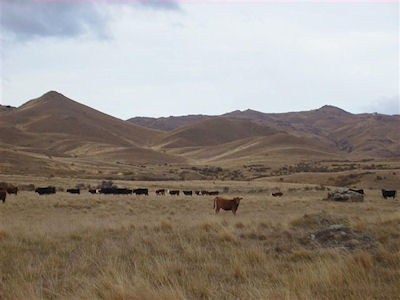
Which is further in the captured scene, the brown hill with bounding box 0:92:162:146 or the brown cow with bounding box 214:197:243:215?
the brown hill with bounding box 0:92:162:146

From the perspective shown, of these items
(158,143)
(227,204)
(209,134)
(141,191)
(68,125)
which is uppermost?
(68,125)

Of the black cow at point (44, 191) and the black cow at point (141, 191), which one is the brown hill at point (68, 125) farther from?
the black cow at point (44, 191)

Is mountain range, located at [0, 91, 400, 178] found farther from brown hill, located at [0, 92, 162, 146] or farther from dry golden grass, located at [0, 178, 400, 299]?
dry golden grass, located at [0, 178, 400, 299]

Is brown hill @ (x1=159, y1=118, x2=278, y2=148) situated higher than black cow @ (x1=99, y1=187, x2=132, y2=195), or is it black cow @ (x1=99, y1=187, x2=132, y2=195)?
brown hill @ (x1=159, y1=118, x2=278, y2=148)

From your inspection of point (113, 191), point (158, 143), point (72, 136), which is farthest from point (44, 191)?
point (158, 143)

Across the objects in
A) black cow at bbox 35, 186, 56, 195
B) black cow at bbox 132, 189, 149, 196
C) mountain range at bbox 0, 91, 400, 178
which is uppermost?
mountain range at bbox 0, 91, 400, 178

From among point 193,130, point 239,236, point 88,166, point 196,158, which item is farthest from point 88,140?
point 239,236

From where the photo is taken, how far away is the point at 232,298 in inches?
216

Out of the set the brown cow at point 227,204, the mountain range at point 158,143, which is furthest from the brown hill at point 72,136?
the brown cow at point 227,204

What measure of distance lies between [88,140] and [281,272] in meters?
146

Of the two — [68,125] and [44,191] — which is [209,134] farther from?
[44,191]

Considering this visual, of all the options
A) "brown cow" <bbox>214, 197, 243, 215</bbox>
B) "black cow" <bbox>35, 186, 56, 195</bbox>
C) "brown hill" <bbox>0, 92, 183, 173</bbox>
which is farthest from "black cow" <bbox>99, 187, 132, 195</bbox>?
"brown hill" <bbox>0, 92, 183, 173</bbox>

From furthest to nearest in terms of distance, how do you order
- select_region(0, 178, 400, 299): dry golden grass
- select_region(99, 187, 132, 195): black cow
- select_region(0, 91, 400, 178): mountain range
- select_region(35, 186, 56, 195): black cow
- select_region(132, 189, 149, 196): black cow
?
select_region(0, 91, 400, 178): mountain range
select_region(132, 189, 149, 196): black cow
select_region(99, 187, 132, 195): black cow
select_region(35, 186, 56, 195): black cow
select_region(0, 178, 400, 299): dry golden grass

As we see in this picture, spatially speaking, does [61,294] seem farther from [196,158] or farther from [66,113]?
[66,113]
